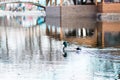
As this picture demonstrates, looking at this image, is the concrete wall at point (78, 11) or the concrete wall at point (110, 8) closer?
the concrete wall at point (110, 8)

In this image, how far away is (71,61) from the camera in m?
18.3

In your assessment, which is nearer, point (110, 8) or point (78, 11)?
point (110, 8)

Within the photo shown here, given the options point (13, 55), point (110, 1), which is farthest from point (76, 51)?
point (110, 1)

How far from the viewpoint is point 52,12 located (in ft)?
216

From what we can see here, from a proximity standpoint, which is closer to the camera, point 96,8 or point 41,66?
point 41,66

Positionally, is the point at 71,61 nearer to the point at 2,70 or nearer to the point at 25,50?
the point at 2,70

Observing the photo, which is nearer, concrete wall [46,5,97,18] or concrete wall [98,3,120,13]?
concrete wall [98,3,120,13]

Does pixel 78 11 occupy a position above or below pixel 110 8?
below

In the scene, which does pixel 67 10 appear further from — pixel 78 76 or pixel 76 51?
pixel 78 76

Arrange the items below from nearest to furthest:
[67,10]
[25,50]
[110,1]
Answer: [25,50]
[110,1]
[67,10]

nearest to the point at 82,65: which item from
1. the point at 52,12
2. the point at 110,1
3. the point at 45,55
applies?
the point at 45,55

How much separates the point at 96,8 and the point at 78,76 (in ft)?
138

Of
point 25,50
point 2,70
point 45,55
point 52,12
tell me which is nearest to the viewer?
point 2,70

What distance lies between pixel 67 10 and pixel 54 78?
43.7 metres
